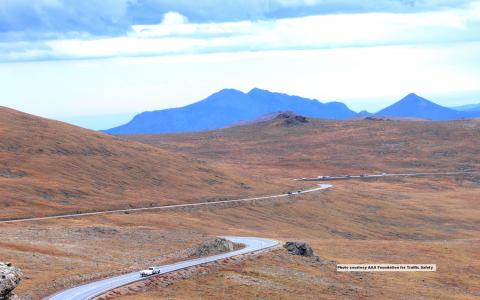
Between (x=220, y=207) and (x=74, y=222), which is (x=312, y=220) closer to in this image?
(x=220, y=207)

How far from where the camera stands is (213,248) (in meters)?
86.1

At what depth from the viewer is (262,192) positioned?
17750cm

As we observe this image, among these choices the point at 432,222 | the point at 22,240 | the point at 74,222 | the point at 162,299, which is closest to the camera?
the point at 162,299

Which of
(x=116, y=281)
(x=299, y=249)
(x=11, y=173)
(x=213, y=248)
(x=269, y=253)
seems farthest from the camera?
(x=11, y=173)

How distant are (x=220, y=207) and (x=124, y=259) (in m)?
66.4

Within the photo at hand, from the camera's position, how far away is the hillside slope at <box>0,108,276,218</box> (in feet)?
451

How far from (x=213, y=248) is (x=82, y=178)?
83.0 metres

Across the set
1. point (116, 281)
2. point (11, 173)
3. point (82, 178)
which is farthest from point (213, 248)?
point (82, 178)

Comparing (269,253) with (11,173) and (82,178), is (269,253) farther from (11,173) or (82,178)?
(82,178)

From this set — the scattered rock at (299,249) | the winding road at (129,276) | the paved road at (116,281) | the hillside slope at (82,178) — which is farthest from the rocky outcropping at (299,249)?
the hillside slope at (82,178)

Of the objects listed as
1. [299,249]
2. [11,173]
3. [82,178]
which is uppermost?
[11,173]

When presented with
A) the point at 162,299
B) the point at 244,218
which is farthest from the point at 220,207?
the point at 162,299

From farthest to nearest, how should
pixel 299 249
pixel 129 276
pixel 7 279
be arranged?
pixel 299 249
pixel 129 276
pixel 7 279

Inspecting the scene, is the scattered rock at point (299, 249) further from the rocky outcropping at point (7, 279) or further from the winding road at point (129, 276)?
the rocky outcropping at point (7, 279)
